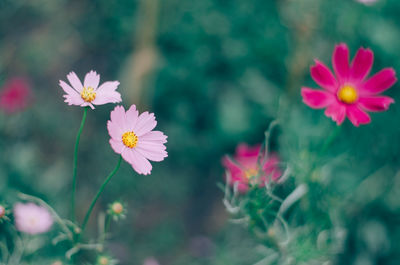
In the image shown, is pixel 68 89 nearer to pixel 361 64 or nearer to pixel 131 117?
pixel 131 117

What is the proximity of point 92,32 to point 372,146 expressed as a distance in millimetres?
1475

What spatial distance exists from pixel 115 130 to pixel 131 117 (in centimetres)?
4

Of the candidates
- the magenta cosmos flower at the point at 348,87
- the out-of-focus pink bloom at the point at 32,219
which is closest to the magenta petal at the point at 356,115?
the magenta cosmos flower at the point at 348,87

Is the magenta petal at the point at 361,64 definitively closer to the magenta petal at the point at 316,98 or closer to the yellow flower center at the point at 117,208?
the magenta petal at the point at 316,98

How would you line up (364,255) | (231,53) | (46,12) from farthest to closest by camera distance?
(46,12), (231,53), (364,255)

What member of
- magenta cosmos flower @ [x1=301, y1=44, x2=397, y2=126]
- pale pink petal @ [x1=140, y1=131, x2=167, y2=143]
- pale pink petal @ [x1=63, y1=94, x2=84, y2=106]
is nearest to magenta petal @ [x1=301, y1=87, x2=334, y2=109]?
magenta cosmos flower @ [x1=301, y1=44, x2=397, y2=126]

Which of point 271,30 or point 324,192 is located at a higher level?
point 271,30

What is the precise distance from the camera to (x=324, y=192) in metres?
0.92

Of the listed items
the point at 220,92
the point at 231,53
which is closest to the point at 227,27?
the point at 231,53

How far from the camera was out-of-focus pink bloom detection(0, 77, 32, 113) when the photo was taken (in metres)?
1.47

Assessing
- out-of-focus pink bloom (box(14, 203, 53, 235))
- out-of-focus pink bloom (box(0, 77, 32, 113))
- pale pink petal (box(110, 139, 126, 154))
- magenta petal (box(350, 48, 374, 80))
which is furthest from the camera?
out-of-focus pink bloom (box(0, 77, 32, 113))

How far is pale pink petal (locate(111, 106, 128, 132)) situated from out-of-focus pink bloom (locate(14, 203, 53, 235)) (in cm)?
25

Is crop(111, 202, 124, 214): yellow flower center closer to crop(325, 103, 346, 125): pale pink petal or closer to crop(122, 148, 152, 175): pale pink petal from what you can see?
crop(122, 148, 152, 175): pale pink petal

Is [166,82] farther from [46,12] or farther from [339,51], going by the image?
[339,51]
